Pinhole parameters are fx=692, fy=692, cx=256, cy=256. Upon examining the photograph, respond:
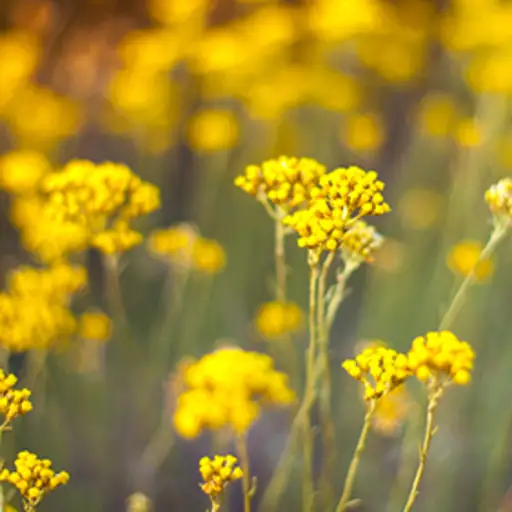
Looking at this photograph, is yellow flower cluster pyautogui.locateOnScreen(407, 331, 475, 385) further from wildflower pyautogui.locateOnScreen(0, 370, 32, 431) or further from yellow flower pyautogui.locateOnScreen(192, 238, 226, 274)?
yellow flower pyautogui.locateOnScreen(192, 238, 226, 274)

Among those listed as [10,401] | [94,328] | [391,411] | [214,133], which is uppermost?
[214,133]

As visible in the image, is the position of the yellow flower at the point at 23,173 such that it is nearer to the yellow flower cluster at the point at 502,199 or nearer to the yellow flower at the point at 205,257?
the yellow flower at the point at 205,257

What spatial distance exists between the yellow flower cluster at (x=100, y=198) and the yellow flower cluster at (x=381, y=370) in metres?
0.45

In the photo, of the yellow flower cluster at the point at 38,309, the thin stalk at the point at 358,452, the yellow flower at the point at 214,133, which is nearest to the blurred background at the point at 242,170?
the yellow flower at the point at 214,133

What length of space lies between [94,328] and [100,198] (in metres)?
0.43

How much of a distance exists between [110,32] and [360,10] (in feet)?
3.54

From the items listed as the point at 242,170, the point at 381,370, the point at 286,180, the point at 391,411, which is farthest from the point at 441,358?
the point at 242,170

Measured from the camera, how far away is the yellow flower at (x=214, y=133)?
1.88 m

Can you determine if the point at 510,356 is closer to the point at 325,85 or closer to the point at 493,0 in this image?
the point at 325,85

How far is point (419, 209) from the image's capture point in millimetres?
1952

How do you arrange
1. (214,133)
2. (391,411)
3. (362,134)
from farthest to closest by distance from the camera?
(362,134) < (214,133) < (391,411)

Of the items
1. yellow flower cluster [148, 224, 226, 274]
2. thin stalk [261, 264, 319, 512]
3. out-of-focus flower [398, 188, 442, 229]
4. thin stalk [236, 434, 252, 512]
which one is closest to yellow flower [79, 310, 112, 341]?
yellow flower cluster [148, 224, 226, 274]

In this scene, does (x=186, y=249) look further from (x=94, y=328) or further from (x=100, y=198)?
(x=100, y=198)

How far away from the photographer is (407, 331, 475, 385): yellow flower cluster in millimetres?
637
